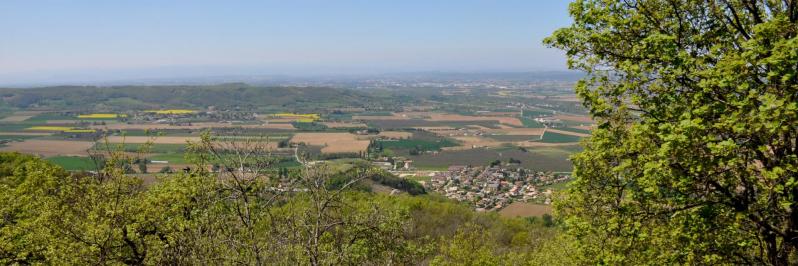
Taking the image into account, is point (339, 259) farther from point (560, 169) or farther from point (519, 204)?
point (560, 169)

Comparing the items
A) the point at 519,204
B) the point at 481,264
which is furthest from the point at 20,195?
the point at 519,204

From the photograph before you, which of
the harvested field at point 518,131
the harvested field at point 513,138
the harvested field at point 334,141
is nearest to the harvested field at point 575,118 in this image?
the harvested field at point 518,131

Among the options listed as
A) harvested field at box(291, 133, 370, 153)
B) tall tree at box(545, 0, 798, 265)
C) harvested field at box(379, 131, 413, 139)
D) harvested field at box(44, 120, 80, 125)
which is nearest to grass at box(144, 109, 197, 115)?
harvested field at box(44, 120, 80, 125)

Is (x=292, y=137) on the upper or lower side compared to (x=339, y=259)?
lower

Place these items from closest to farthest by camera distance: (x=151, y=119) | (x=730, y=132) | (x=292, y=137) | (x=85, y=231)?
(x=730, y=132) → (x=85, y=231) → (x=292, y=137) → (x=151, y=119)

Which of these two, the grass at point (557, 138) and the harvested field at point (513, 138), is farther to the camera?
the harvested field at point (513, 138)

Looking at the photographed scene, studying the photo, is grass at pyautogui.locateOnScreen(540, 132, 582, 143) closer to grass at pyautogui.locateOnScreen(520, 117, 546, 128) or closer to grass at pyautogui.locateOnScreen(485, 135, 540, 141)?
grass at pyautogui.locateOnScreen(485, 135, 540, 141)

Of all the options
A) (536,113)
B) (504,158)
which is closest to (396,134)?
(504,158)

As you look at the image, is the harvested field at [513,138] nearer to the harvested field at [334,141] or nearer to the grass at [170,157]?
the harvested field at [334,141]
